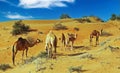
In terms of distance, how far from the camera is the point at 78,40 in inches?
1537

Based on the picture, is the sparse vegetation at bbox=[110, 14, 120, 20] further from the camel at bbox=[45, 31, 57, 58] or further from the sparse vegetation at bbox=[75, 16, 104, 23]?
the camel at bbox=[45, 31, 57, 58]

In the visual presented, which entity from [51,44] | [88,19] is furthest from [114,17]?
[51,44]

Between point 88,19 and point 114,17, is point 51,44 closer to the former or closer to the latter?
point 88,19

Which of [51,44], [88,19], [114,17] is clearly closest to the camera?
[51,44]

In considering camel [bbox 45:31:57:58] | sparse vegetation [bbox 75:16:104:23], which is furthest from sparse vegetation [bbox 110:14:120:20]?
camel [bbox 45:31:57:58]

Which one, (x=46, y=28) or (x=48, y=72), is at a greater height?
(x=46, y=28)

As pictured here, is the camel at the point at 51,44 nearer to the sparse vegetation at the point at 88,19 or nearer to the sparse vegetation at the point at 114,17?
the sparse vegetation at the point at 88,19

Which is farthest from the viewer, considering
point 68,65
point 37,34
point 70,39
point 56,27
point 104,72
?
point 56,27

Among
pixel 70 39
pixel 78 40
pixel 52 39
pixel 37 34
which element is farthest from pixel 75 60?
pixel 37 34

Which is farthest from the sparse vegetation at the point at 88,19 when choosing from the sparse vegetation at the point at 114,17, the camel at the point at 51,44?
the camel at the point at 51,44

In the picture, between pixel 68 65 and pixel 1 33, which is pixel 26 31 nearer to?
pixel 1 33

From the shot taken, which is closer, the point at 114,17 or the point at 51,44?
the point at 51,44

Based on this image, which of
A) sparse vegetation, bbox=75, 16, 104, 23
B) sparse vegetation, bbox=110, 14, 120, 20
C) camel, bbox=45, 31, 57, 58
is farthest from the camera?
sparse vegetation, bbox=110, 14, 120, 20

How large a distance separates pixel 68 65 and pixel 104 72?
87.4 inches
